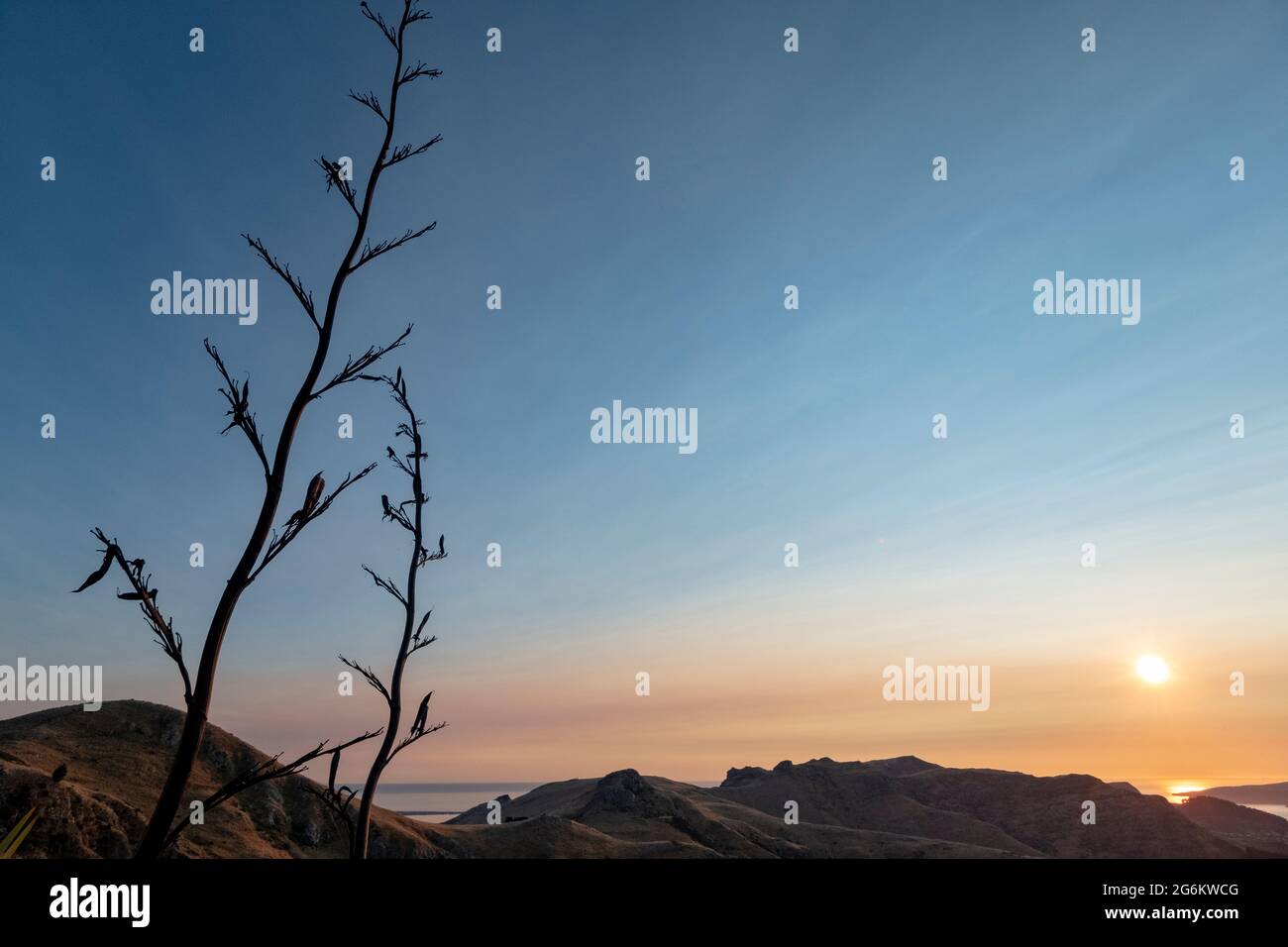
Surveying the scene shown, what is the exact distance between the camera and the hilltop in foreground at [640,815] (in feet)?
200

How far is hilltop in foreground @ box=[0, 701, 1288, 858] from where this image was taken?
60906mm

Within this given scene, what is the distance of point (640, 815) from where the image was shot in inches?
4291
